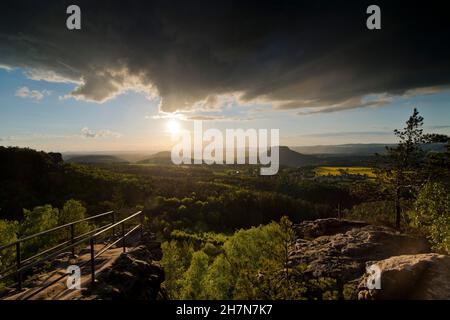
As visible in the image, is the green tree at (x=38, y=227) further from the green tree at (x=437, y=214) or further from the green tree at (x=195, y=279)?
the green tree at (x=437, y=214)

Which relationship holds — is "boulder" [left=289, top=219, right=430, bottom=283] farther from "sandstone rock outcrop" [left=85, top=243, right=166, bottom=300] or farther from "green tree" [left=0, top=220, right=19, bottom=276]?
"green tree" [left=0, top=220, right=19, bottom=276]

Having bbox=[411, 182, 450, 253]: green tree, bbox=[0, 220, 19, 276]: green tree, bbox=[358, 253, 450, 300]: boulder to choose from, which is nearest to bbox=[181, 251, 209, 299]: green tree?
bbox=[0, 220, 19, 276]: green tree

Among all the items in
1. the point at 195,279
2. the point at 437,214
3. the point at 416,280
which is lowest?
the point at 195,279

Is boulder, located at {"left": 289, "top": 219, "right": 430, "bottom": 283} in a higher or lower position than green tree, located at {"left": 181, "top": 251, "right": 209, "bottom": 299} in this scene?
higher

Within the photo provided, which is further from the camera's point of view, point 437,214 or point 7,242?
point 7,242

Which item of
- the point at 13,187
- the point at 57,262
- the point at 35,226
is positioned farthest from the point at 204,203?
the point at 57,262

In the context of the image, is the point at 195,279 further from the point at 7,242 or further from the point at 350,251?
the point at 350,251

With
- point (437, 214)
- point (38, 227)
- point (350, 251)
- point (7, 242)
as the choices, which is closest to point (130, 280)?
point (350, 251)
